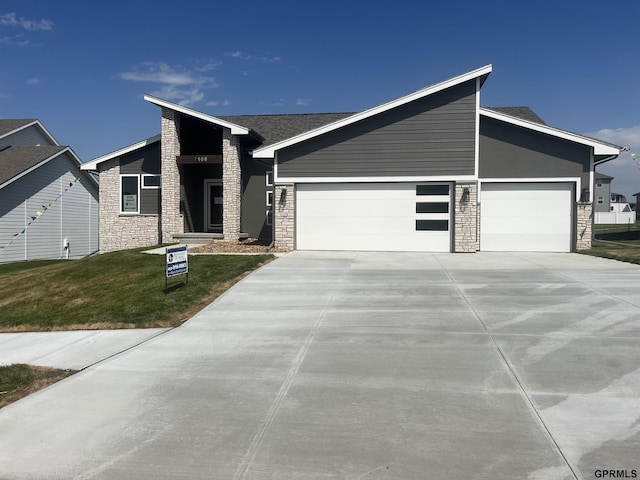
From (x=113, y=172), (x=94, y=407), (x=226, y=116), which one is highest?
(x=226, y=116)

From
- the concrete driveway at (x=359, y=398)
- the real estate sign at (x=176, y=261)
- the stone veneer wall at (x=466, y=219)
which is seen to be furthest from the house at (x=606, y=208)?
the real estate sign at (x=176, y=261)

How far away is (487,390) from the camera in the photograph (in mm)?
4523

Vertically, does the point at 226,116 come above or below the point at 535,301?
above

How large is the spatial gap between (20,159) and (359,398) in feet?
79.4

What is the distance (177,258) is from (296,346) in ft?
14.5

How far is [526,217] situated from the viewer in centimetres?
1480

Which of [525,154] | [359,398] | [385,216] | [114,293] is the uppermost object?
[525,154]

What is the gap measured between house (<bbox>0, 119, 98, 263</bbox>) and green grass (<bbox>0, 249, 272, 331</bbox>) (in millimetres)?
9224

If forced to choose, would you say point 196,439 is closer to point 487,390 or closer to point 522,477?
point 522,477

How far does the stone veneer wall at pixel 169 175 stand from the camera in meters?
18.1

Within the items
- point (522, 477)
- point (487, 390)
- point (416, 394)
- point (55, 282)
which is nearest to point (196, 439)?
point (416, 394)

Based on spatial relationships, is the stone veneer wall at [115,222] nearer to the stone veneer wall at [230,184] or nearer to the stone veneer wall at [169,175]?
the stone veneer wall at [169,175]

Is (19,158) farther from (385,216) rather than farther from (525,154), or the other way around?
(525,154)

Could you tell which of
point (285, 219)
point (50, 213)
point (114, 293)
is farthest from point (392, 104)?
point (50, 213)
